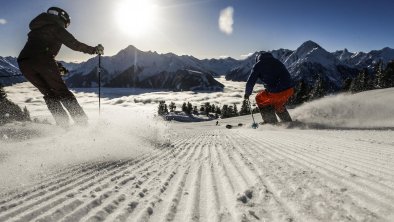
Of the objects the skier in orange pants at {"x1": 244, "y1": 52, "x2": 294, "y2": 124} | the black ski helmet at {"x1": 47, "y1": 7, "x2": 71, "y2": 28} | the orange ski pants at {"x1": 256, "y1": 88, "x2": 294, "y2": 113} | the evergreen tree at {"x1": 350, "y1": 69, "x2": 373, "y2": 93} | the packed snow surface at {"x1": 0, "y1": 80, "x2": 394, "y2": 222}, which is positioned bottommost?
the packed snow surface at {"x1": 0, "y1": 80, "x2": 394, "y2": 222}

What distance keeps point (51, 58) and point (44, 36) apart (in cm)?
Result: 56

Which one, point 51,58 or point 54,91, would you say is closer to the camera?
point 51,58

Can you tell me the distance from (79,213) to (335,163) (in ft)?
12.2

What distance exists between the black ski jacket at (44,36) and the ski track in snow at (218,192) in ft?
13.9

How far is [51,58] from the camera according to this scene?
8.80 m

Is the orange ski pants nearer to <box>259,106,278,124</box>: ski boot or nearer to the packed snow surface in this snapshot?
<box>259,106,278,124</box>: ski boot

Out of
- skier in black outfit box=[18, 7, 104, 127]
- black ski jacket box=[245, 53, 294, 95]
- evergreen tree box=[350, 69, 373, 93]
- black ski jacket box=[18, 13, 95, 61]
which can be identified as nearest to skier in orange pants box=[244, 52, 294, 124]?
black ski jacket box=[245, 53, 294, 95]

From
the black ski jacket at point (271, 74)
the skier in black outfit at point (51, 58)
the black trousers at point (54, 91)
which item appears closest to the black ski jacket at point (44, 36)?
the skier in black outfit at point (51, 58)

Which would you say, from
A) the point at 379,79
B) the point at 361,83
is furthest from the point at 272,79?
the point at 379,79

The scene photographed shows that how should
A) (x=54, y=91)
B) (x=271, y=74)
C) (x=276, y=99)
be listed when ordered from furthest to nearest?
(x=276, y=99) → (x=271, y=74) → (x=54, y=91)

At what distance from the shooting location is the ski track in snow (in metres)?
3.08

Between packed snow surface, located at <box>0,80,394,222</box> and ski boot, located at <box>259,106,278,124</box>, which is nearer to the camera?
packed snow surface, located at <box>0,80,394,222</box>

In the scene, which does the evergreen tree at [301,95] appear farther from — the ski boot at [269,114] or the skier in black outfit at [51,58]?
the skier in black outfit at [51,58]

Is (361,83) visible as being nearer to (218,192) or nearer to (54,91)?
(54,91)
